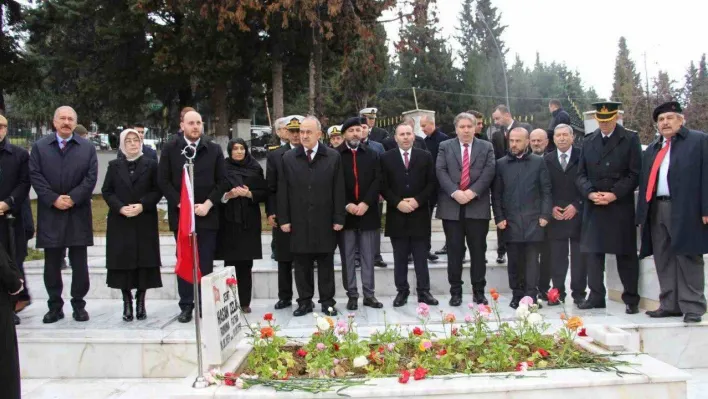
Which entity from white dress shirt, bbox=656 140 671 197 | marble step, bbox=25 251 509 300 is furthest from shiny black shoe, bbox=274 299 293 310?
white dress shirt, bbox=656 140 671 197

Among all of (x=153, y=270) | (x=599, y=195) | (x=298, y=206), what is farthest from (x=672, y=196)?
Answer: (x=153, y=270)

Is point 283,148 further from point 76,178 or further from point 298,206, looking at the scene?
point 76,178

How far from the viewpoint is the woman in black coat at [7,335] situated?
3.50m

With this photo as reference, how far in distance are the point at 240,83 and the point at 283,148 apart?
13611 mm

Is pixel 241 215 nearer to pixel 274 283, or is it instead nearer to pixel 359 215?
pixel 359 215

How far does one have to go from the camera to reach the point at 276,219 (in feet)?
20.6

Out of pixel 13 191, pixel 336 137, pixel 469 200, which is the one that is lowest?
pixel 469 200

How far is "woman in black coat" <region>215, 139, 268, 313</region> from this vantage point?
6.12 meters

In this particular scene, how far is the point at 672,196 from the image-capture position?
17.5ft

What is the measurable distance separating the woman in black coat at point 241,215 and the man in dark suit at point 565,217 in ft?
10.2

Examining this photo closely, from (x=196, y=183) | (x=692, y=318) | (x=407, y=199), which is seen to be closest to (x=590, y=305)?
(x=692, y=318)

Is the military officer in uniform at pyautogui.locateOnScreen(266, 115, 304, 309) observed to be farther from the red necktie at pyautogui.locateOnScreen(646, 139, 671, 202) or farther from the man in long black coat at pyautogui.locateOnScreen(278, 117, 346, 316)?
the red necktie at pyautogui.locateOnScreen(646, 139, 671, 202)

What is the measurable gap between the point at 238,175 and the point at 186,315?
59.7 inches

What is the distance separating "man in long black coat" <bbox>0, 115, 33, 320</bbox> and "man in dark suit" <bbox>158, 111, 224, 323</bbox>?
1.35 metres
